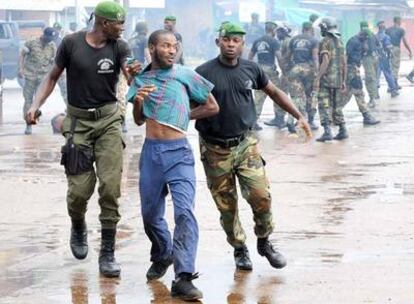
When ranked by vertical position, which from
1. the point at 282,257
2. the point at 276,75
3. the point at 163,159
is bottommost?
the point at 276,75

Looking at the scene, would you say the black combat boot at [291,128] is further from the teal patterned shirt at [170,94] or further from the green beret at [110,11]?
the teal patterned shirt at [170,94]

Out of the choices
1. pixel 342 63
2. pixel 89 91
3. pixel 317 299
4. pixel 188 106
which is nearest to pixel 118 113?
pixel 89 91

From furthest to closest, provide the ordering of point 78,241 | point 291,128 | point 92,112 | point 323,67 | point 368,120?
point 368,120 < point 291,128 < point 323,67 < point 78,241 < point 92,112

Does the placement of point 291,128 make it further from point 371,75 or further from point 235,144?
point 235,144

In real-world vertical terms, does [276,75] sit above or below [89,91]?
below

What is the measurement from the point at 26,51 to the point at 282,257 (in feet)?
40.3

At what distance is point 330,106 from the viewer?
17.1m

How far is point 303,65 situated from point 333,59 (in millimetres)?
1364

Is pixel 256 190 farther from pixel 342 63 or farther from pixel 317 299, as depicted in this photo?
pixel 342 63

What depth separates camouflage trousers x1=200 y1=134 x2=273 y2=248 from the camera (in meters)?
7.79

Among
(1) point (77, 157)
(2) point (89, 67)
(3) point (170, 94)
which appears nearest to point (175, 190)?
(3) point (170, 94)

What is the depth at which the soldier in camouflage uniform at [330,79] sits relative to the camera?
55.5 feet

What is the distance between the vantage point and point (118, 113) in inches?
313

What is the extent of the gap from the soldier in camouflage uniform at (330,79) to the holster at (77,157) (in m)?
9.43
